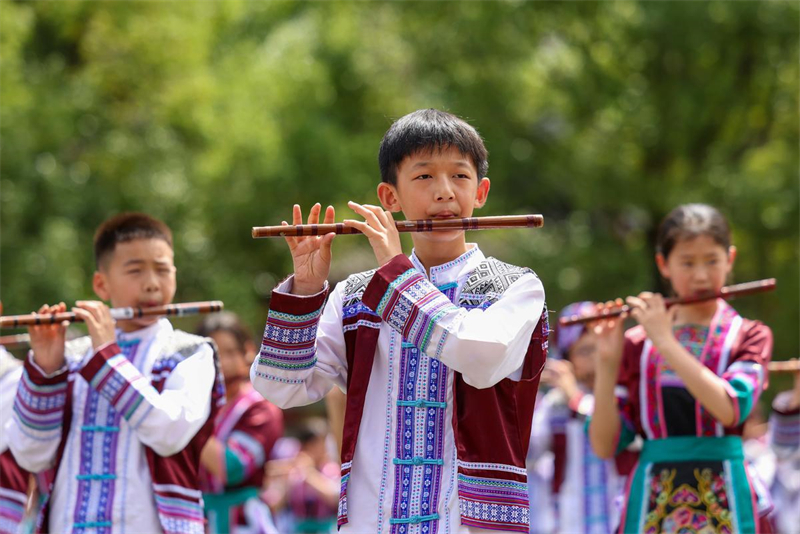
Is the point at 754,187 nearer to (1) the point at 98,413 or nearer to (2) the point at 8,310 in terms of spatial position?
(2) the point at 8,310

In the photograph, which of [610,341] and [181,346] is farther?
[610,341]

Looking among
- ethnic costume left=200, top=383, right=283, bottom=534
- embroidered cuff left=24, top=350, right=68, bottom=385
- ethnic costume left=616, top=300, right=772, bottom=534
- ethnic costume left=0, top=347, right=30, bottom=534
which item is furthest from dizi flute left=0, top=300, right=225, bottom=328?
ethnic costume left=200, top=383, right=283, bottom=534

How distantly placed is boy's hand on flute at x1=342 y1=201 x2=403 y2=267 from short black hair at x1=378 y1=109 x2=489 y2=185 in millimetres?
215

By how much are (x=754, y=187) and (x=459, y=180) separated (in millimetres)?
10664

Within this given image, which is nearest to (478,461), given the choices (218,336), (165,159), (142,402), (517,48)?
(142,402)

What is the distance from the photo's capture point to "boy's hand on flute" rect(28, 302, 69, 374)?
409 centimetres

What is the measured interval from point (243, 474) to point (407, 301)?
3.48 metres

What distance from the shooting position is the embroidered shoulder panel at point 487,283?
3.14 m

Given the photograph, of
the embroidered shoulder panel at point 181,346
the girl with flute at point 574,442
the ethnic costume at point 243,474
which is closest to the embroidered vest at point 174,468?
the embroidered shoulder panel at point 181,346

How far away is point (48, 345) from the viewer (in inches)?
162

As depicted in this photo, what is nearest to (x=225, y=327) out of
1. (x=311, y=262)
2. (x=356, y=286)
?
(x=356, y=286)

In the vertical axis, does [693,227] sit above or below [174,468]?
above

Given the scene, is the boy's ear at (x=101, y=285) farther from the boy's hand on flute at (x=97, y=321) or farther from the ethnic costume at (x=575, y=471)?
the ethnic costume at (x=575, y=471)

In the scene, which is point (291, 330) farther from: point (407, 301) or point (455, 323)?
point (455, 323)
